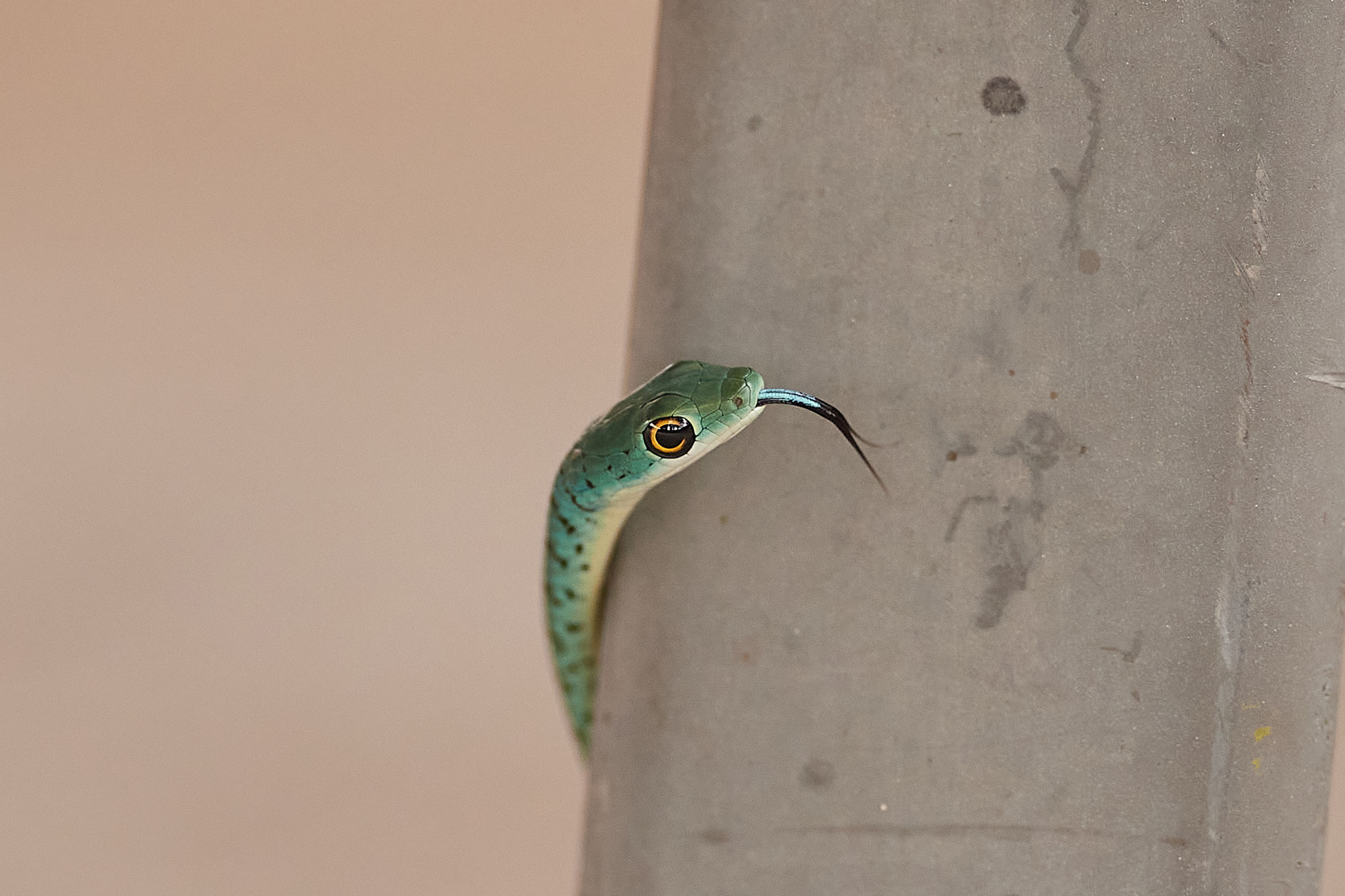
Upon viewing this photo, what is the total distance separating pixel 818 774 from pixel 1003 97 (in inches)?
18.0

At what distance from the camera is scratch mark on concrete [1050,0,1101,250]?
29.1 inches

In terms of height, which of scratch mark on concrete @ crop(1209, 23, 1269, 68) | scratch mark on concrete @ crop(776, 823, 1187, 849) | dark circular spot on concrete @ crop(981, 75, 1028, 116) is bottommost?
scratch mark on concrete @ crop(776, 823, 1187, 849)

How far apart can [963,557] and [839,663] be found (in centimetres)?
11

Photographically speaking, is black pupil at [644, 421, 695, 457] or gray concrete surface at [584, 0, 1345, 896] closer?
gray concrete surface at [584, 0, 1345, 896]

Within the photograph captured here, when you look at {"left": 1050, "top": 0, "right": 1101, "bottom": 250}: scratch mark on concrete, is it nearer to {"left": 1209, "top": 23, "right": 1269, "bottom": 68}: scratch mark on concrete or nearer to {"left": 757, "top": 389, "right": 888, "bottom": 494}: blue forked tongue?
{"left": 1209, "top": 23, "right": 1269, "bottom": 68}: scratch mark on concrete

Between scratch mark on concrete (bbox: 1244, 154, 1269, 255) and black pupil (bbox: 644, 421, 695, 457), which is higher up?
scratch mark on concrete (bbox: 1244, 154, 1269, 255)

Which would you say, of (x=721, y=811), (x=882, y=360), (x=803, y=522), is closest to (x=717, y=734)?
(x=721, y=811)

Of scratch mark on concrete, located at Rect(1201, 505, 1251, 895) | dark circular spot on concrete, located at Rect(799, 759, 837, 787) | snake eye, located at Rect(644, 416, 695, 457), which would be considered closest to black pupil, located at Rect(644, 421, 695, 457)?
snake eye, located at Rect(644, 416, 695, 457)

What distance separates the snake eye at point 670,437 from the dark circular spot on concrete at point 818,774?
0.78ft

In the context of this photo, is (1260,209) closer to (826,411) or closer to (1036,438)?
(1036,438)

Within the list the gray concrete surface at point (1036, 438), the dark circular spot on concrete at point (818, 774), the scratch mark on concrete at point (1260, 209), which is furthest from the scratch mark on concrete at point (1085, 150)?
the dark circular spot on concrete at point (818, 774)

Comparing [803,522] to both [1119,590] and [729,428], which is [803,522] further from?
[1119,590]

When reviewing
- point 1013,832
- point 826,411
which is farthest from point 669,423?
point 1013,832

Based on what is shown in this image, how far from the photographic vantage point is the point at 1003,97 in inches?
29.3
